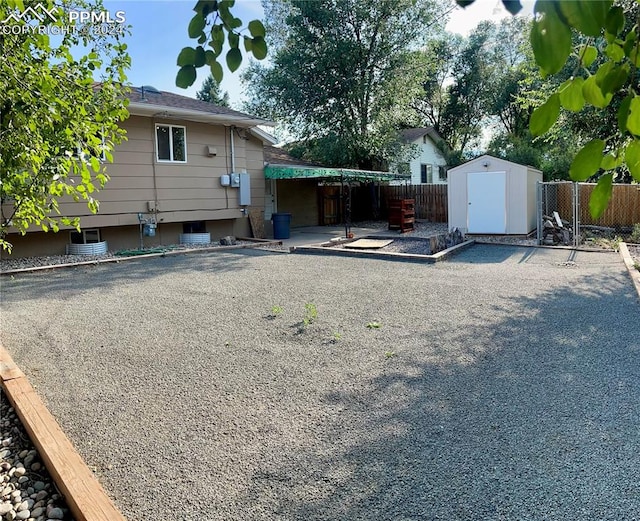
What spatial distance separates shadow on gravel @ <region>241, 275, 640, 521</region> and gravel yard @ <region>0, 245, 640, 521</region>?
14mm

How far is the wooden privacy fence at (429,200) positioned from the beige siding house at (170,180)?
27.5ft

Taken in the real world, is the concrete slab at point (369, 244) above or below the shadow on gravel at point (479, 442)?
above

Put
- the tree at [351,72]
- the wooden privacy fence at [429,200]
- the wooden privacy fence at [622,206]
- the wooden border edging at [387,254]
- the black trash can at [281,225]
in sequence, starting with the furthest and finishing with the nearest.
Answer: the wooden privacy fence at [429,200]
the tree at [351,72]
the black trash can at [281,225]
the wooden privacy fence at [622,206]
the wooden border edging at [387,254]

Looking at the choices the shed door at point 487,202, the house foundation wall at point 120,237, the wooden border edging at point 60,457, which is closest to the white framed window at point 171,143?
the house foundation wall at point 120,237

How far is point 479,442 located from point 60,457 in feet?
7.88

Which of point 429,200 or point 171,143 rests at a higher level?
point 171,143

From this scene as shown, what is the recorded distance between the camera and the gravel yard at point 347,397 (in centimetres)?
247

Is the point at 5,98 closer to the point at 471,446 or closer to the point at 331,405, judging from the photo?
the point at 331,405

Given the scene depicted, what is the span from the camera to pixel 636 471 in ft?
8.52

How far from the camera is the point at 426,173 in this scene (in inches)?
1129

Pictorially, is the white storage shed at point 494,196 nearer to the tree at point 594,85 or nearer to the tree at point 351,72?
the tree at point 351,72

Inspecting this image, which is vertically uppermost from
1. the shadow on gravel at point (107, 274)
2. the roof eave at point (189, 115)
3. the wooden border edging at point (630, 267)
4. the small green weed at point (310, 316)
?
the roof eave at point (189, 115)

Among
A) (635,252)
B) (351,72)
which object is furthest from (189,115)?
(635,252)

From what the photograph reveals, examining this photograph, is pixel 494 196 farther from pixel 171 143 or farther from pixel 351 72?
pixel 171 143
